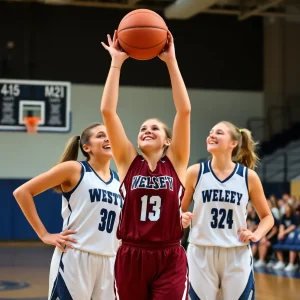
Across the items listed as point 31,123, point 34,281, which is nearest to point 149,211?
point 34,281

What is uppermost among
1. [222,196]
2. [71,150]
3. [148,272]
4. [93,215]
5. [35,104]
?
[35,104]

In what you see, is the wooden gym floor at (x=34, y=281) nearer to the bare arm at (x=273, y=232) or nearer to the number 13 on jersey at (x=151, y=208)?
the bare arm at (x=273, y=232)

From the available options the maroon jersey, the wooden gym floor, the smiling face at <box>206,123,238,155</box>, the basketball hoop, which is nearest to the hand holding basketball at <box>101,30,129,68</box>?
the maroon jersey

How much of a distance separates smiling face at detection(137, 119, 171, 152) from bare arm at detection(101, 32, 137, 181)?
82mm

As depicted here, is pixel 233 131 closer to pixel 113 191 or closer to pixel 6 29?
pixel 113 191

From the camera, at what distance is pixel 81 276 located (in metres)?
4.44

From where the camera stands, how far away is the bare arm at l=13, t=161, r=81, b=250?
4496 millimetres

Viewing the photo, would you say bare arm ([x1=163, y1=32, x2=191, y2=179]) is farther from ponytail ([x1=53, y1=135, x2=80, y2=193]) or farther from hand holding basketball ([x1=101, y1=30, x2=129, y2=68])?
ponytail ([x1=53, y1=135, x2=80, y2=193])

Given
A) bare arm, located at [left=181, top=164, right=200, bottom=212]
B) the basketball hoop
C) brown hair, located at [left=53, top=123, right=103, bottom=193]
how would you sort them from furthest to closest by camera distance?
the basketball hoop → bare arm, located at [left=181, top=164, right=200, bottom=212] → brown hair, located at [left=53, top=123, right=103, bottom=193]

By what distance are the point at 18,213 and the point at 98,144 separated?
628 inches

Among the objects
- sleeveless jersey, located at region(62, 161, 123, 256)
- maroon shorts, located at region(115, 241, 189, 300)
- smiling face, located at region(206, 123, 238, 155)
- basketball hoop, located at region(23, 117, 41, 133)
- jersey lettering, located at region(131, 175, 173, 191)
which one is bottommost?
maroon shorts, located at region(115, 241, 189, 300)

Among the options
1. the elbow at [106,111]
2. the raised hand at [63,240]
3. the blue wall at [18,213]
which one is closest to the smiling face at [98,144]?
the raised hand at [63,240]

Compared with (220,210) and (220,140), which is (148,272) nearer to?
(220,210)

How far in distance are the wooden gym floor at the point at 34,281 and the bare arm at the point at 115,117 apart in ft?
16.1
